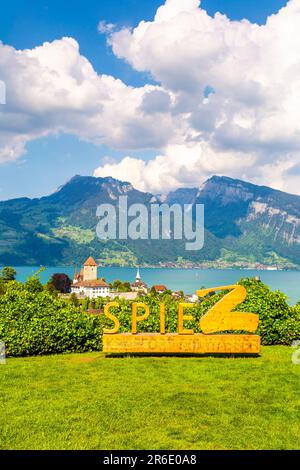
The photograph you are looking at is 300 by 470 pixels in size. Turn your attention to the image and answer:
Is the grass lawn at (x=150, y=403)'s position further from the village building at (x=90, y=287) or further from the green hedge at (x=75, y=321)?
the village building at (x=90, y=287)

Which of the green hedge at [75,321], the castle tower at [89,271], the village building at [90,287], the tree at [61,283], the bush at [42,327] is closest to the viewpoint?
the bush at [42,327]

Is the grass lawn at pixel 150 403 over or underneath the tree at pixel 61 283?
underneath

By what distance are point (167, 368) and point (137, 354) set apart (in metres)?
2.20

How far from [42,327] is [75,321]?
130 cm

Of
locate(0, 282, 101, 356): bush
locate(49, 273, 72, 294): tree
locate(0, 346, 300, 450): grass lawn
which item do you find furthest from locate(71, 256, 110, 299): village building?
locate(0, 346, 300, 450): grass lawn

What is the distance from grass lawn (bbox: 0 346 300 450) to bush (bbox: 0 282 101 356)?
2.89ft

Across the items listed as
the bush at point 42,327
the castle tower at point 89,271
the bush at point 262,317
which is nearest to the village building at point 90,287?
the castle tower at point 89,271

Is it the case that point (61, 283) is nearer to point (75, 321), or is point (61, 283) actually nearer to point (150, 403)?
point (75, 321)

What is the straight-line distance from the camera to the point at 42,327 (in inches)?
589

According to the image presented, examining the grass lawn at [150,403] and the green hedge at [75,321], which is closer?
the grass lawn at [150,403]

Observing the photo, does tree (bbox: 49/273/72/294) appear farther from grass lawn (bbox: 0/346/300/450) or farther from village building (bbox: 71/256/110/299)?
grass lawn (bbox: 0/346/300/450)

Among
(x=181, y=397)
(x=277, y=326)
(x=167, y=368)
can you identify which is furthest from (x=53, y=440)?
(x=277, y=326)

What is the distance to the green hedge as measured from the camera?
14844 millimetres

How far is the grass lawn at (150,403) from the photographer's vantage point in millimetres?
7453
